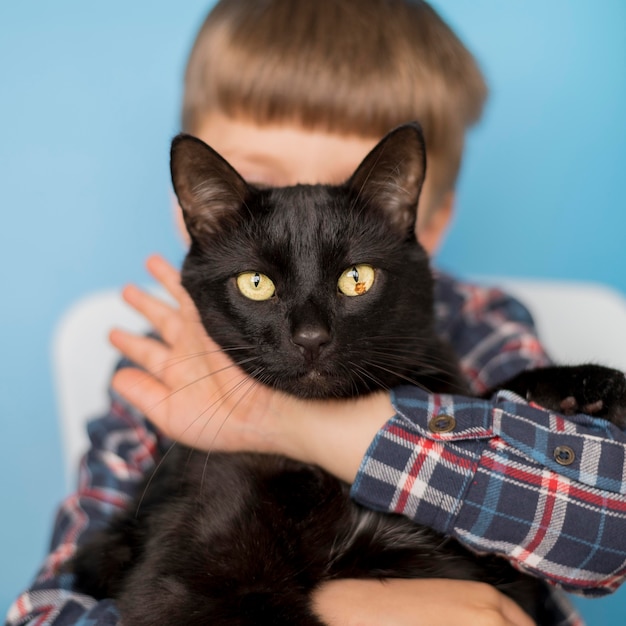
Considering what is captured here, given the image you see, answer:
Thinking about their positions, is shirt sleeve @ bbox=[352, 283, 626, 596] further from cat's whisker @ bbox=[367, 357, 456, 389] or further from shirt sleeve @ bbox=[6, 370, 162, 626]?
shirt sleeve @ bbox=[6, 370, 162, 626]

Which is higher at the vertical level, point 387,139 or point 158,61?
point 158,61

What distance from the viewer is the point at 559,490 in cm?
108

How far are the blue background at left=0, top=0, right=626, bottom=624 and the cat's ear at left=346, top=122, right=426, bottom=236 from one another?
1066 millimetres

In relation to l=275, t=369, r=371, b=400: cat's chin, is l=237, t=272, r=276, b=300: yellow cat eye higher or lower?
higher

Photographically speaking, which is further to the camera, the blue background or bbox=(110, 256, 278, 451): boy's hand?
the blue background

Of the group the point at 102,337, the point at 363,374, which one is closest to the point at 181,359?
the point at 363,374

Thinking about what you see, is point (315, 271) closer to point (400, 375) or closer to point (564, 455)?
point (400, 375)

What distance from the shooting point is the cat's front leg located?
109 centimetres

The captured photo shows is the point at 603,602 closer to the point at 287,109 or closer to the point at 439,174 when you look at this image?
the point at 439,174

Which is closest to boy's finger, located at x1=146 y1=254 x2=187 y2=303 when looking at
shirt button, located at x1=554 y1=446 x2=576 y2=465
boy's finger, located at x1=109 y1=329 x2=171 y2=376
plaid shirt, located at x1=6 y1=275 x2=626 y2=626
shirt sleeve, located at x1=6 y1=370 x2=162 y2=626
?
boy's finger, located at x1=109 y1=329 x2=171 y2=376

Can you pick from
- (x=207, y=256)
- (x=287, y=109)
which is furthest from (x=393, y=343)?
(x=287, y=109)

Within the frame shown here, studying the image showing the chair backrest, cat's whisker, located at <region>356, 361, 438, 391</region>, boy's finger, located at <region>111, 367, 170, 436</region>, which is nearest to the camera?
cat's whisker, located at <region>356, 361, 438, 391</region>

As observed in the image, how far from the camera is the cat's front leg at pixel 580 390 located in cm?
109

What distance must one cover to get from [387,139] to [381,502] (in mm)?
597
